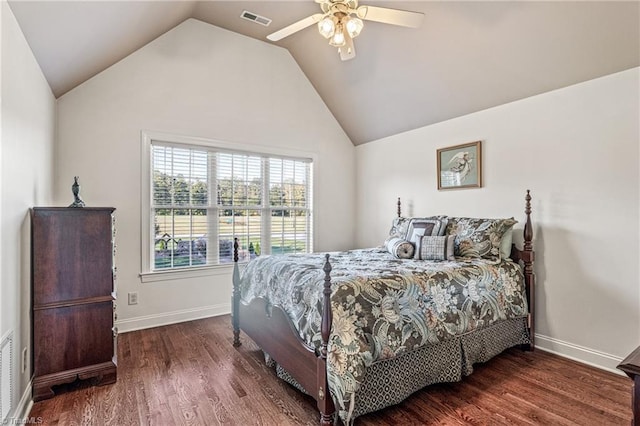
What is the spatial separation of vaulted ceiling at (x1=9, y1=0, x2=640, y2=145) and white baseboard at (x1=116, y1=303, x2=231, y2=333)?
2.41m

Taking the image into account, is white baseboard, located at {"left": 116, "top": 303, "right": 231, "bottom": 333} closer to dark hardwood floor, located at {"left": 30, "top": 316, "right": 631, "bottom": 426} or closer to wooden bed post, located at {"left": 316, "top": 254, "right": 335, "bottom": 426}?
dark hardwood floor, located at {"left": 30, "top": 316, "right": 631, "bottom": 426}

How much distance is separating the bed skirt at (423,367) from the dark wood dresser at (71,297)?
1287mm

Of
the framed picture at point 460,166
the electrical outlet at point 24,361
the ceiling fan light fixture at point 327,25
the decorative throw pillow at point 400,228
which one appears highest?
the ceiling fan light fixture at point 327,25

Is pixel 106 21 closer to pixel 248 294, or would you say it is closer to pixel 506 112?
pixel 248 294

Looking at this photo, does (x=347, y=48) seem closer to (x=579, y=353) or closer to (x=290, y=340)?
(x=290, y=340)

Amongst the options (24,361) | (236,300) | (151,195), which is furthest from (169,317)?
(24,361)

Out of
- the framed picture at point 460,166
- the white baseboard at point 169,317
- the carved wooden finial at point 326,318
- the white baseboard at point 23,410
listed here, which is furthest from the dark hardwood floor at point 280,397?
the framed picture at point 460,166

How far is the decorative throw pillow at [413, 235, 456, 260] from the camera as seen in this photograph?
9.79 ft

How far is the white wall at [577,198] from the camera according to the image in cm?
255

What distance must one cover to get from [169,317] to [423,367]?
9.43 feet

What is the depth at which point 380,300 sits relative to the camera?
6.43 ft

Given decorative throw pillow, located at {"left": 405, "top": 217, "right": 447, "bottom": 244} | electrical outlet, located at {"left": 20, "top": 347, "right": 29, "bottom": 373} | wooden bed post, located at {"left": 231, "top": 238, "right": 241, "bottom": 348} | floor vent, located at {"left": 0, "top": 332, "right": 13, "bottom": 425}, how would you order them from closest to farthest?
floor vent, located at {"left": 0, "top": 332, "right": 13, "bottom": 425}
electrical outlet, located at {"left": 20, "top": 347, "right": 29, "bottom": 373}
wooden bed post, located at {"left": 231, "top": 238, "right": 241, "bottom": 348}
decorative throw pillow, located at {"left": 405, "top": 217, "right": 447, "bottom": 244}

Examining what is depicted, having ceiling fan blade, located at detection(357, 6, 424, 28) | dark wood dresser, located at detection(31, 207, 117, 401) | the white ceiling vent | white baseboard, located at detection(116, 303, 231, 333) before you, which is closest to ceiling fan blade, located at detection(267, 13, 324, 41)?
ceiling fan blade, located at detection(357, 6, 424, 28)

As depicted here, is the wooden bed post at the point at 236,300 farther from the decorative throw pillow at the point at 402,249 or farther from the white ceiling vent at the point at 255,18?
the white ceiling vent at the point at 255,18
